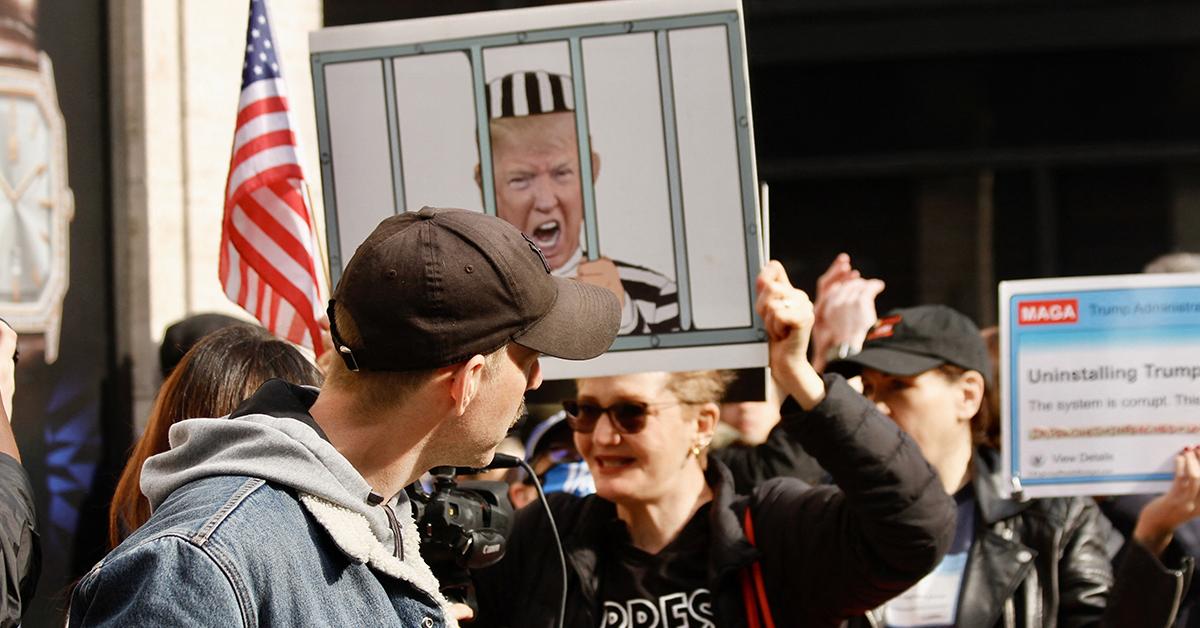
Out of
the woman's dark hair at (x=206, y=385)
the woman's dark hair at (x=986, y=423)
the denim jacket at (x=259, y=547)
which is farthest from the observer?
the woman's dark hair at (x=986, y=423)

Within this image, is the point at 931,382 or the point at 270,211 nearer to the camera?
the point at 270,211

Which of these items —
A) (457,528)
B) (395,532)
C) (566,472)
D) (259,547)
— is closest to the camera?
(259,547)

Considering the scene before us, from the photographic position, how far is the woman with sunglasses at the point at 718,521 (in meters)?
3.45

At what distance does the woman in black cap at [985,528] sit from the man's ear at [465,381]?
2.06m

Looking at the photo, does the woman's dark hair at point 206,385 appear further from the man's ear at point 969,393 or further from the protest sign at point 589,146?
the man's ear at point 969,393

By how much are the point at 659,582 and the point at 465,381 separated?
5.08ft

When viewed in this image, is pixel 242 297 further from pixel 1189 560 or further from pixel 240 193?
pixel 1189 560

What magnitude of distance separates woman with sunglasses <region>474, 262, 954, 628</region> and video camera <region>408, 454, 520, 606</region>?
580 mm

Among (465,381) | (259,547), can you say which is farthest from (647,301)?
(259,547)

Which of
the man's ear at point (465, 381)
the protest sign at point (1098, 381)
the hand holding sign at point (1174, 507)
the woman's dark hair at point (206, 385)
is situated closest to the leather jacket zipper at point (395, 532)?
the man's ear at point (465, 381)

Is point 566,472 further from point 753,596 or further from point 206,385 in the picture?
point 206,385

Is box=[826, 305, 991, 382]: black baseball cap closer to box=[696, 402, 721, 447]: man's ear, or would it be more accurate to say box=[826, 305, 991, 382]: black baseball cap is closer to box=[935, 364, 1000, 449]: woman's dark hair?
box=[935, 364, 1000, 449]: woman's dark hair

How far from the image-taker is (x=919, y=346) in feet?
14.6

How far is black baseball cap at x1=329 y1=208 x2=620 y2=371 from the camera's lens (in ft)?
7.27
